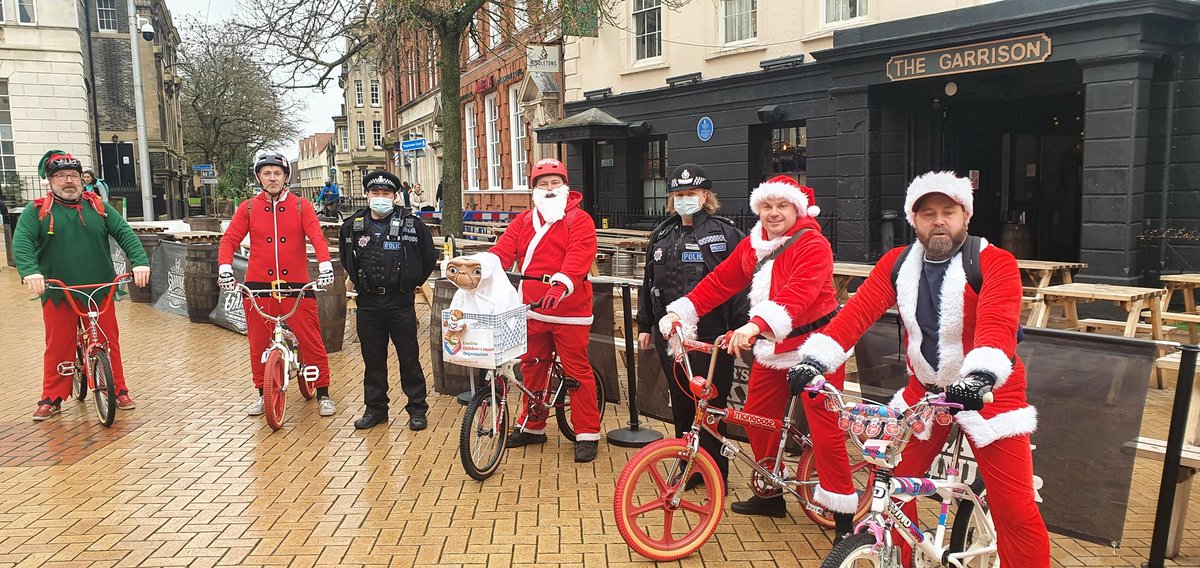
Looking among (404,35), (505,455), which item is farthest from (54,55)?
→ (505,455)

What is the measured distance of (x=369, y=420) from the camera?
6.50 meters

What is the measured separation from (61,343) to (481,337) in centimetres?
403

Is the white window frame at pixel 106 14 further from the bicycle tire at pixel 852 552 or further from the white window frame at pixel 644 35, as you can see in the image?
the bicycle tire at pixel 852 552

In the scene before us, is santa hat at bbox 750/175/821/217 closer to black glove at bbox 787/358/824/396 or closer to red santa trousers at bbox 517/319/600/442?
black glove at bbox 787/358/824/396

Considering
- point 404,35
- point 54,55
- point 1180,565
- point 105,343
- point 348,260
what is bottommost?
point 1180,565

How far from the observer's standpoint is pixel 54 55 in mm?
29234

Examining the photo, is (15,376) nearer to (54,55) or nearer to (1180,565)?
(1180,565)

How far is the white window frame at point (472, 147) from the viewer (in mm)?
28203

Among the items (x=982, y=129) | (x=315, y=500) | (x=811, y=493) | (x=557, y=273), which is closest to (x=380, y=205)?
(x=557, y=273)

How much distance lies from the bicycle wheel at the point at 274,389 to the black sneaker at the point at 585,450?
7.69 ft

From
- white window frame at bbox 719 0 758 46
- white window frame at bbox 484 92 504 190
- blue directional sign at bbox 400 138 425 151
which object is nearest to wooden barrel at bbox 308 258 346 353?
white window frame at bbox 719 0 758 46

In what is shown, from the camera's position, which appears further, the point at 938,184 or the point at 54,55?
the point at 54,55

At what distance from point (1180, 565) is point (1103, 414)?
92 cm

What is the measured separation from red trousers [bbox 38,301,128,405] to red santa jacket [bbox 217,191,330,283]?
3.67 feet
